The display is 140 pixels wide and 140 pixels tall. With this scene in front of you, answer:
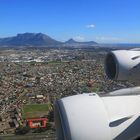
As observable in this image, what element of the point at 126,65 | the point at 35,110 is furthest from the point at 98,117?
the point at 35,110

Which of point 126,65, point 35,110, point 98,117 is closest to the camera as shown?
point 98,117

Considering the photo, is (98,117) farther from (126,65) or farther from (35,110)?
(35,110)

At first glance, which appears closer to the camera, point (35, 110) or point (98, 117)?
point (98, 117)

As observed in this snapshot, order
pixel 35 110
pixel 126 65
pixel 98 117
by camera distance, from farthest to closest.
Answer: pixel 35 110 < pixel 126 65 < pixel 98 117

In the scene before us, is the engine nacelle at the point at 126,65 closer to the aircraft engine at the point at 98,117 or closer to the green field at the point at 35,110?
the aircraft engine at the point at 98,117

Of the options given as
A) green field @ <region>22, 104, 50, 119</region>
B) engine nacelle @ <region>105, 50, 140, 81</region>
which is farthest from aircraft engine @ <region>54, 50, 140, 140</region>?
green field @ <region>22, 104, 50, 119</region>

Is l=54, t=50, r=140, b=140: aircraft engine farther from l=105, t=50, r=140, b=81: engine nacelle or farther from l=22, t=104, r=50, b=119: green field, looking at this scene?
l=22, t=104, r=50, b=119: green field

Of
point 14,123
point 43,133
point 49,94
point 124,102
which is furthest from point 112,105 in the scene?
point 49,94
